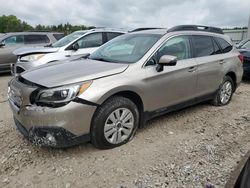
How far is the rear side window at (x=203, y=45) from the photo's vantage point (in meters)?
4.57

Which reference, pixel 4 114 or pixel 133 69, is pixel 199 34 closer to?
pixel 133 69

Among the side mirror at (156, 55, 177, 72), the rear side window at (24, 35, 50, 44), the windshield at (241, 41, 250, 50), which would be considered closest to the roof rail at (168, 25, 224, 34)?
the side mirror at (156, 55, 177, 72)

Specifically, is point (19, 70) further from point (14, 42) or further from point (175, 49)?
point (175, 49)

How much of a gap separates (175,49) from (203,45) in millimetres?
862

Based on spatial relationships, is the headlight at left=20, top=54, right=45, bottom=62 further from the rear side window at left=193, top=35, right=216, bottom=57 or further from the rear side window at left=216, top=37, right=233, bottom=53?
the rear side window at left=216, top=37, right=233, bottom=53

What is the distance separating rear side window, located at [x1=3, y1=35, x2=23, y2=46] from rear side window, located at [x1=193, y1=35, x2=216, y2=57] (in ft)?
25.4

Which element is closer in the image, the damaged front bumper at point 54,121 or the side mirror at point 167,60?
the damaged front bumper at point 54,121

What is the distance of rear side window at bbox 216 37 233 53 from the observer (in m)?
5.20

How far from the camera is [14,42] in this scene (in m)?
10.0

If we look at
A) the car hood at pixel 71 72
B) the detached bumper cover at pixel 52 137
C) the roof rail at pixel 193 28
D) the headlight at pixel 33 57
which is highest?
the roof rail at pixel 193 28

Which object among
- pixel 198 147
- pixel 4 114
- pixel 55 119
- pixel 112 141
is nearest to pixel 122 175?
pixel 112 141

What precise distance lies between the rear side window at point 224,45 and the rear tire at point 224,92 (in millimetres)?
565

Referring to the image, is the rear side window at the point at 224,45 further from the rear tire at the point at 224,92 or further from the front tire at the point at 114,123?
the front tire at the point at 114,123

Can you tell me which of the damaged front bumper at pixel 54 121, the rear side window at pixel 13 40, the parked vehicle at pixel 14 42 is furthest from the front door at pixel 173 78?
the rear side window at pixel 13 40
